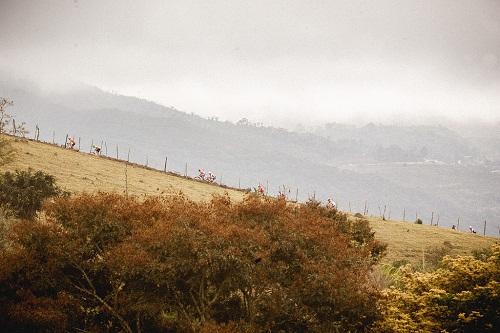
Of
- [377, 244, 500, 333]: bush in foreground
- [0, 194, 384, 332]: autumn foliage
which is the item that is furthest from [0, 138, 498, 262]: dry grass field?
[0, 194, 384, 332]: autumn foliage

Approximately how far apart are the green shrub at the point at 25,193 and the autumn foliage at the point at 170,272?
64.3 feet

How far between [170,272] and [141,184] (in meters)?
53.2

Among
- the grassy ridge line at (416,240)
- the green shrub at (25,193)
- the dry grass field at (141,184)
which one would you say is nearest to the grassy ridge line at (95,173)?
the dry grass field at (141,184)

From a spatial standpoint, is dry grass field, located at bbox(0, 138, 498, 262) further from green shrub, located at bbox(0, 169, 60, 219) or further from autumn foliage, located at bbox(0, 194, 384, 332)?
autumn foliage, located at bbox(0, 194, 384, 332)

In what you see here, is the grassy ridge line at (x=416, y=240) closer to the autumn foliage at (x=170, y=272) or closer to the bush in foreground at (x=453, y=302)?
the bush in foreground at (x=453, y=302)

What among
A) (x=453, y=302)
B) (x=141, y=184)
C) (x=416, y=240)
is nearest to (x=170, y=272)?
(x=453, y=302)

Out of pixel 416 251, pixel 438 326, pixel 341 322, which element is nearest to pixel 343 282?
pixel 341 322

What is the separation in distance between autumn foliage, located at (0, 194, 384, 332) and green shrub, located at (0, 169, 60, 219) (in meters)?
19.6

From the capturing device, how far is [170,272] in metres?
19.0

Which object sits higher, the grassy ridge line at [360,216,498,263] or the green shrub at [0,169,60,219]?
the green shrub at [0,169,60,219]

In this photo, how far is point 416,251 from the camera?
61.5 m

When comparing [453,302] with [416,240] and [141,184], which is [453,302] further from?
[141,184]

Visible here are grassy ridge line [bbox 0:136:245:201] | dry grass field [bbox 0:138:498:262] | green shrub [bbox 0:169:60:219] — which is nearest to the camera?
green shrub [bbox 0:169:60:219]

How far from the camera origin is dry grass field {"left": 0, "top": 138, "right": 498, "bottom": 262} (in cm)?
6128
